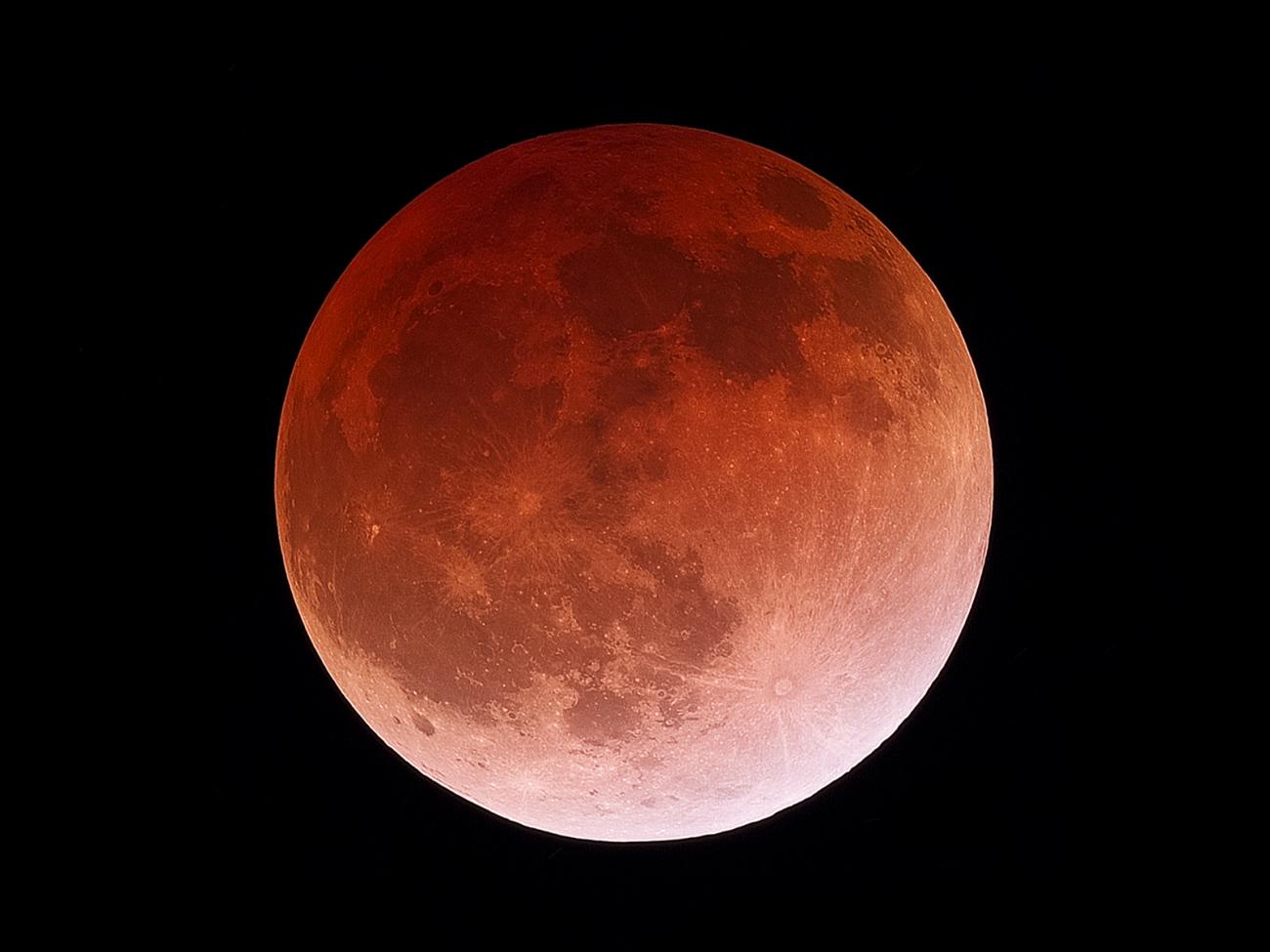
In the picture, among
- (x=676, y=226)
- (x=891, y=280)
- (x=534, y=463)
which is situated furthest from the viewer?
(x=891, y=280)

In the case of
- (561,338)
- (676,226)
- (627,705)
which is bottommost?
(627,705)

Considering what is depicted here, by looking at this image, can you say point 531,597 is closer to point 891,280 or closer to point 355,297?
point 355,297

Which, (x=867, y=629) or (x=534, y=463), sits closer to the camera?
(x=534, y=463)

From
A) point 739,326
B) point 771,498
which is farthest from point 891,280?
point 771,498

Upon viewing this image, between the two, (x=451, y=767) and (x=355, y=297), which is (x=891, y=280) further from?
(x=451, y=767)

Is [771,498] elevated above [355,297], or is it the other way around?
[355,297]

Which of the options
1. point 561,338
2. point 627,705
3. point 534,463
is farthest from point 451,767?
point 561,338

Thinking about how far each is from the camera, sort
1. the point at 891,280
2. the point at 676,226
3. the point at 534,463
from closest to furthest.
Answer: the point at 534,463 → the point at 676,226 → the point at 891,280
